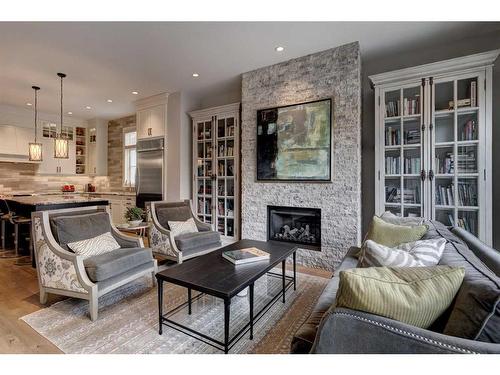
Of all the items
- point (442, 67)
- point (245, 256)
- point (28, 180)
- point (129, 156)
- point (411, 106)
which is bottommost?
point (245, 256)

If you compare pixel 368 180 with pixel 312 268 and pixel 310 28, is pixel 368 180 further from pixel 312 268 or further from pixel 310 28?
pixel 310 28

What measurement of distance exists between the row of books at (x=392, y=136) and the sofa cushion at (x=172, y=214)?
2.95 m

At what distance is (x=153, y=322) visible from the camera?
2.05 metres

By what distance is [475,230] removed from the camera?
9.12 feet

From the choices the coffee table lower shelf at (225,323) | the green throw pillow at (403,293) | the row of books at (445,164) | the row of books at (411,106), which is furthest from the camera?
the row of books at (411,106)

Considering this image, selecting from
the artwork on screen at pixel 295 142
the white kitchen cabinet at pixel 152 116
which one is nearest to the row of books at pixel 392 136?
the artwork on screen at pixel 295 142

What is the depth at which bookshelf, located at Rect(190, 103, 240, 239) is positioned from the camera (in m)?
4.39

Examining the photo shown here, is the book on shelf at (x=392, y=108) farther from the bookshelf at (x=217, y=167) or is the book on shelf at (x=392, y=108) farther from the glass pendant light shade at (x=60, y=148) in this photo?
the glass pendant light shade at (x=60, y=148)

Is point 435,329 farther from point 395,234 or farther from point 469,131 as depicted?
point 469,131

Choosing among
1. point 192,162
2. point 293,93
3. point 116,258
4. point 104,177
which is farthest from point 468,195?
point 104,177

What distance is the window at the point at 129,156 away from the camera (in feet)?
20.8

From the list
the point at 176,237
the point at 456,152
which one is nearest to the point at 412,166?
the point at 456,152

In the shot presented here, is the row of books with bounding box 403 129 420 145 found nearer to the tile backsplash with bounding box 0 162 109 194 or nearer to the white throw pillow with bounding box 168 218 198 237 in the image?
the white throw pillow with bounding box 168 218 198 237

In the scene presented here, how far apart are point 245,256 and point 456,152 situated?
105 inches
